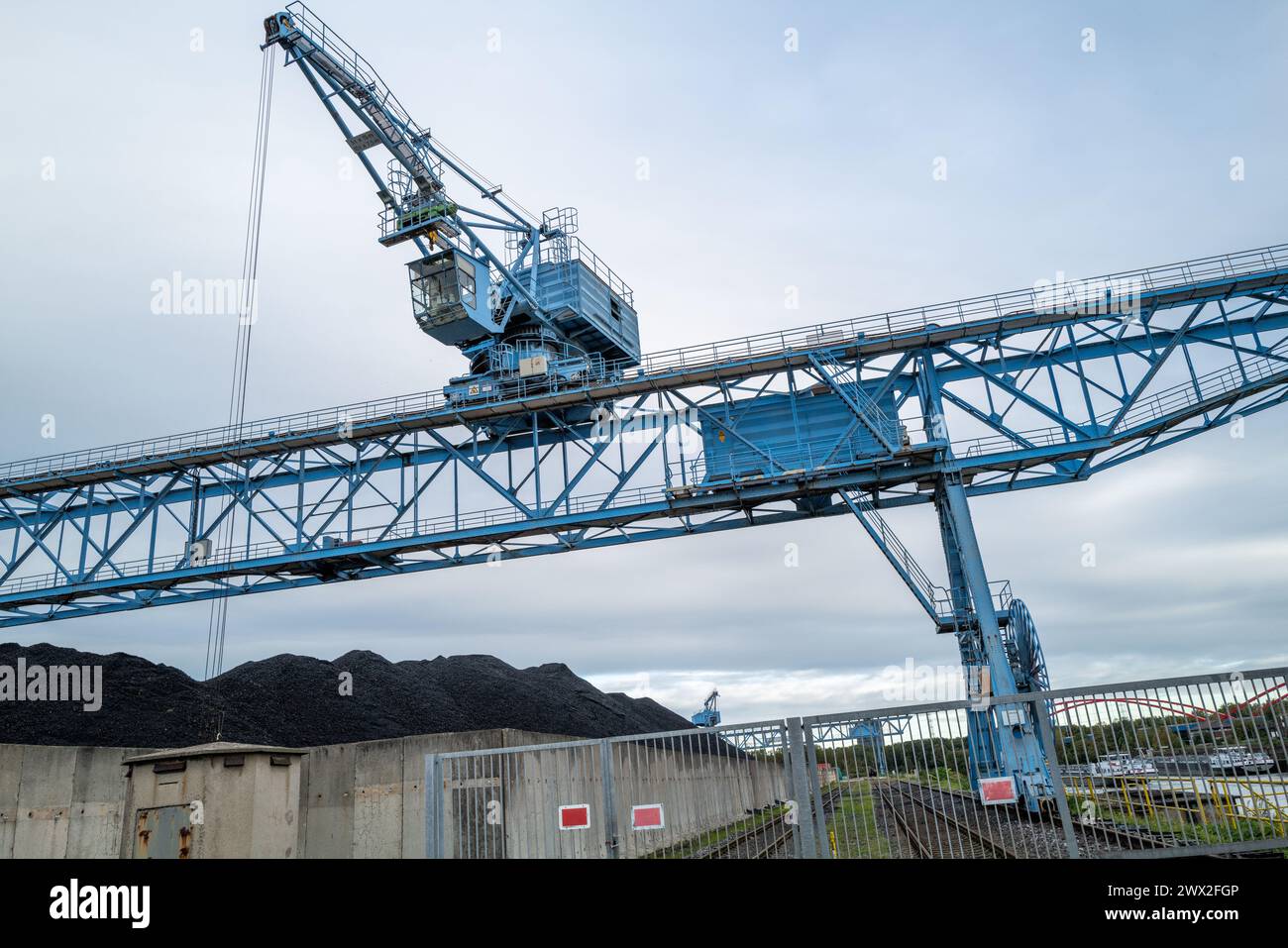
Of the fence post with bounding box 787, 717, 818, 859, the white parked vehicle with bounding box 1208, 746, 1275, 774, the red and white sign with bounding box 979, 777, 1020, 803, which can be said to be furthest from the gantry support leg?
the fence post with bounding box 787, 717, 818, 859

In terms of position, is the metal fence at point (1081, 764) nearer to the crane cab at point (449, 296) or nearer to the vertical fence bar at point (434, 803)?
the vertical fence bar at point (434, 803)

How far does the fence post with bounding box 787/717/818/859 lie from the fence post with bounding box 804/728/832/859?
0.06m

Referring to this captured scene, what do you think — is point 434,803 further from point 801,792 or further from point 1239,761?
point 1239,761

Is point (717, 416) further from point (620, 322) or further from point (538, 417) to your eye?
point (620, 322)

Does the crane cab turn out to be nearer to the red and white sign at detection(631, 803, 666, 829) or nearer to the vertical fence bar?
the vertical fence bar

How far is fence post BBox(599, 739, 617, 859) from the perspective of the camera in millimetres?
9531

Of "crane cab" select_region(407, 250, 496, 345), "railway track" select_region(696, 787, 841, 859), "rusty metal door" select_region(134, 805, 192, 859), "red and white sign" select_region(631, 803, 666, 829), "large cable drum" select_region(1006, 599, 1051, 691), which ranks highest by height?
"crane cab" select_region(407, 250, 496, 345)

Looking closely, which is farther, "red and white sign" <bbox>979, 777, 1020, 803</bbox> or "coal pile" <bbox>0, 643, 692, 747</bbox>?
"coal pile" <bbox>0, 643, 692, 747</bbox>

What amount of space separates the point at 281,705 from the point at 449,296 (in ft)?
49.2

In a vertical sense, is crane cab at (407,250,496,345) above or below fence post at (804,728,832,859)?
above

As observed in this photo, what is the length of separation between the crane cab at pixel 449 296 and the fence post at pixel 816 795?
2150cm

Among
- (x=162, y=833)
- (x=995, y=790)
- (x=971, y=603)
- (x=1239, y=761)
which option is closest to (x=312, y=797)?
(x=162, y=833)

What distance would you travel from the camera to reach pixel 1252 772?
8547mm

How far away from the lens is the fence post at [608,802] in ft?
31.3
